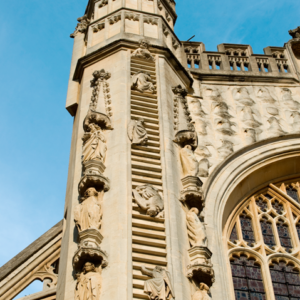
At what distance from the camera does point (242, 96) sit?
53.6 ft

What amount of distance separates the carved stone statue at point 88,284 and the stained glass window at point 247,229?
4.87 m

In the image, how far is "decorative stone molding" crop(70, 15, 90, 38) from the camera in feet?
59.0

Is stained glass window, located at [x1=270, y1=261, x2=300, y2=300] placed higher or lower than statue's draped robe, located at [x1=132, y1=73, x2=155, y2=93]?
lower

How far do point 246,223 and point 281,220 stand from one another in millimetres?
970

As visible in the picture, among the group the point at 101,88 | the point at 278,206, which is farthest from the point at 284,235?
the point at 101,88

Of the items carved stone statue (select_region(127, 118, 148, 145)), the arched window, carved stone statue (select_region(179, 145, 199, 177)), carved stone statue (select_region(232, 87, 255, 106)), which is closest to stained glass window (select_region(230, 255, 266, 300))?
the arched window

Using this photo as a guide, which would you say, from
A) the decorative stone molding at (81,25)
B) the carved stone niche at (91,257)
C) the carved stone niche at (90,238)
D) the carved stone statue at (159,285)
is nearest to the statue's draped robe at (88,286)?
the carved stone niche at (91,257)

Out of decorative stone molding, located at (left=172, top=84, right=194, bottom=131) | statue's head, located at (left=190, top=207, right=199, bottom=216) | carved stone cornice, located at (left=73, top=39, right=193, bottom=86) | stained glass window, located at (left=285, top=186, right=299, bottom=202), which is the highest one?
carved stone cornice, located at (left=73, top=39, right=193, bottom=86)

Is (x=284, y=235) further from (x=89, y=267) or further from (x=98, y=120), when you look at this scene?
(x=89, y=267)

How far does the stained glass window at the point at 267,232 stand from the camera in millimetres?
13531

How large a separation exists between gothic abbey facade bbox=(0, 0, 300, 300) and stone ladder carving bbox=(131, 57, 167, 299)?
0.9 inches

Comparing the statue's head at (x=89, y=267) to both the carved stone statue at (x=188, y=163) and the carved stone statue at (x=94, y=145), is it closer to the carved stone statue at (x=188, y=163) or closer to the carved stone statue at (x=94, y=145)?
the carved stone statue at (x=94, y=145)

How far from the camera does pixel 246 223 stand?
1385 cm

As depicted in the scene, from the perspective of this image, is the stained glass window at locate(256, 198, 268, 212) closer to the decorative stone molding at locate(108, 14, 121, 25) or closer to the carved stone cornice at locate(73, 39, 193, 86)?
the carved stone cornice at locate(73, 39, 193, 86)
